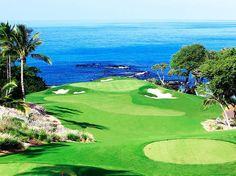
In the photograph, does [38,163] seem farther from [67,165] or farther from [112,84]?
[112,84]

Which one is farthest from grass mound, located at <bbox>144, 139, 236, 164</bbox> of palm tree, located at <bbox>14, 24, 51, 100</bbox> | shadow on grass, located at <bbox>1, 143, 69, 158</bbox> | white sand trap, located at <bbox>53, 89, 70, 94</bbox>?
white sand trap, located at <bbox>53, 89, 70, 94</bbox>

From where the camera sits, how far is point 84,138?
21859 millimetres

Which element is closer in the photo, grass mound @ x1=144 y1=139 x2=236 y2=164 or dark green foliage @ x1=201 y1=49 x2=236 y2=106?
grass mound @ x1=144 y1=139 x2=236 y2=164

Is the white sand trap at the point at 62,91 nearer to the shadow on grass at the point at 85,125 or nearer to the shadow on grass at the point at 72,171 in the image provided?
the shadow on grass at the point at 85,125

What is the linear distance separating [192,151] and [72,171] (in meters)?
5.66

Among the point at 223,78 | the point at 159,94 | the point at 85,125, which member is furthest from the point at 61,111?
the point at 159,94

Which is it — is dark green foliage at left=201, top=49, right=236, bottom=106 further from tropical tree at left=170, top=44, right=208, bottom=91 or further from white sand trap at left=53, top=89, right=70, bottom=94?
tropical tree at left=170, top=44, right=208, bottom=91

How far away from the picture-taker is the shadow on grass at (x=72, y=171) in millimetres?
13070

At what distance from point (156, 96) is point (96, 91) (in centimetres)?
707

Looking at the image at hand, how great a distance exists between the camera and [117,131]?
26.7 m

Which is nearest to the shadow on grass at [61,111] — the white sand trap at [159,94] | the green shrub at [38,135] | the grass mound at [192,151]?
the green shrub at [38,135]

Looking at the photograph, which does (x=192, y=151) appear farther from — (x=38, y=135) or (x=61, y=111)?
(x=61, y=111)

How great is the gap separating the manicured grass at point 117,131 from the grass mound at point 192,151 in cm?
48

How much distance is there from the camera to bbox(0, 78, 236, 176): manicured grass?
14.2 meters
